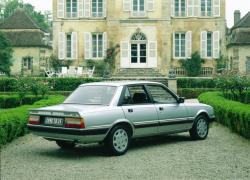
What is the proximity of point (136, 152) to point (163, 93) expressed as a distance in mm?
1792

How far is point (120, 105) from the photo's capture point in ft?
32.5

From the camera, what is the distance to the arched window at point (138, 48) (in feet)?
126

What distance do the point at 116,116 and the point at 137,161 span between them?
1057 mm

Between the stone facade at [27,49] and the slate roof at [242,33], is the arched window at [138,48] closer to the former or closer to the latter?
the slate roof at [242,33]

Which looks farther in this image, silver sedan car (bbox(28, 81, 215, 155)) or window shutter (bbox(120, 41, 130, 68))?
window shutter (bbox(120, 41, 130, 68))

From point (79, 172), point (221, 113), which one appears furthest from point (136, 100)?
point (221, 113)

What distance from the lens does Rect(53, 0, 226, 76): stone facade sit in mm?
38188

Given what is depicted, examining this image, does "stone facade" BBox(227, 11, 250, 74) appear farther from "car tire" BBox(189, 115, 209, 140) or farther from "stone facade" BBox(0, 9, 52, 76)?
"car tire" BBox(189, 115, 209, 140)

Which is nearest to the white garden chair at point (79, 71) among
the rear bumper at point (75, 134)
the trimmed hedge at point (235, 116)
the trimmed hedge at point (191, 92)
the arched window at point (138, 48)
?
the arched window at point (138, 48)

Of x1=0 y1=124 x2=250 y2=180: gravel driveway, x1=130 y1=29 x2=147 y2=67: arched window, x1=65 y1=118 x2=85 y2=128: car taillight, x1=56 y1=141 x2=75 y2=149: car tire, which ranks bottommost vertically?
x1=0 y1=124 x2=250 y2=180: gravel driveway

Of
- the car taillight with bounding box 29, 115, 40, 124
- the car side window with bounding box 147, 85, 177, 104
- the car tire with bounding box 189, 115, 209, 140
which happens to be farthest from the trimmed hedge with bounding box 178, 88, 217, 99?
the car taillight with bounding box 29, 115, 40, 124

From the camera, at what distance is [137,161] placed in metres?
8.98

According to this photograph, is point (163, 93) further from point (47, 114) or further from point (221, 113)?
point (221, 113)

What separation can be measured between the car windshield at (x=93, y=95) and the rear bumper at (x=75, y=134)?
0.82 m
